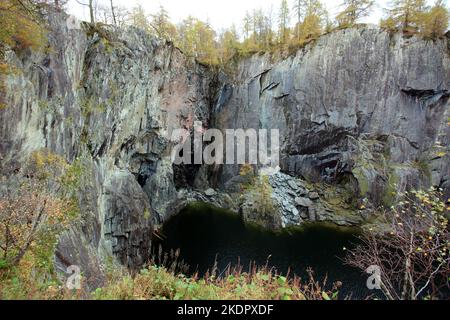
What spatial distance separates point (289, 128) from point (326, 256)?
17.2m

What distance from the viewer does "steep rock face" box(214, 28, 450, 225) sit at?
28422 millimetres

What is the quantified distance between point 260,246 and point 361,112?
20.3 meters

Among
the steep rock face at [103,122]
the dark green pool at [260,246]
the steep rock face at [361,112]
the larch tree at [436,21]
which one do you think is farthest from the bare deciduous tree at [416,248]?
the larch tree at [436,21]

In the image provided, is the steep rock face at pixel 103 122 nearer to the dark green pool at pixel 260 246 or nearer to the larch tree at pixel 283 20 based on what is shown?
the dark green pool at pixel 260 246

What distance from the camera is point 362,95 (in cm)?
3044

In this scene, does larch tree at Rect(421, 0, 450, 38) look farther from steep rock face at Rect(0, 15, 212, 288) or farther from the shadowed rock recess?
steep rock face at Rect(0, 15, 212, 288)

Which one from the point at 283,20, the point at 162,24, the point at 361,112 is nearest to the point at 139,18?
the point at 162,24

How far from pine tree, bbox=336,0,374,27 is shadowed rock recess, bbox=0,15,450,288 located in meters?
2.62

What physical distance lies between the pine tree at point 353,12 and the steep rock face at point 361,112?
8.23ft

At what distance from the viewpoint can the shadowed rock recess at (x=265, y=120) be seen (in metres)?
17.3

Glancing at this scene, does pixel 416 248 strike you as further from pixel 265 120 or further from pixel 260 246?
pixel 265 120

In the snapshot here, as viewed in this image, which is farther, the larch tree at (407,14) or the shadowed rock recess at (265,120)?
the larch tree at (407,14)
